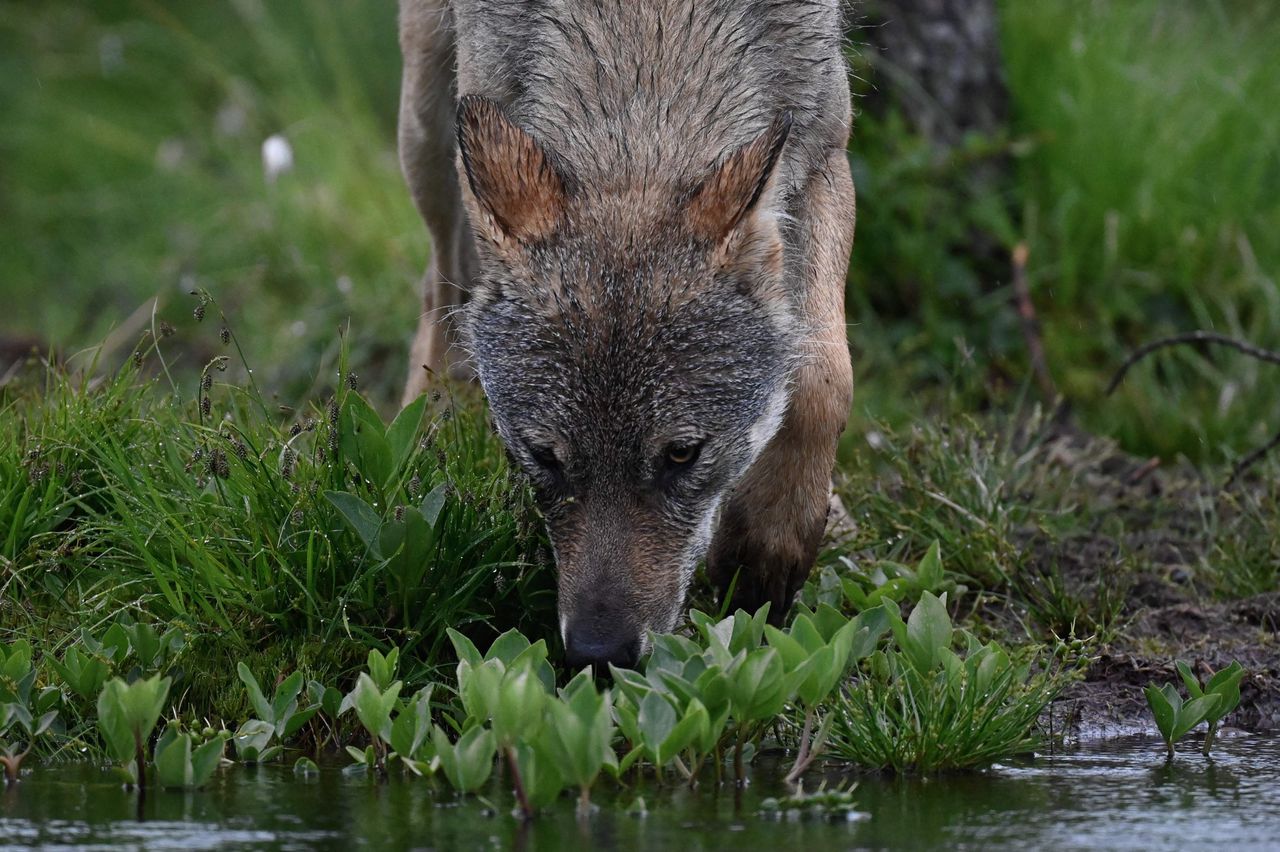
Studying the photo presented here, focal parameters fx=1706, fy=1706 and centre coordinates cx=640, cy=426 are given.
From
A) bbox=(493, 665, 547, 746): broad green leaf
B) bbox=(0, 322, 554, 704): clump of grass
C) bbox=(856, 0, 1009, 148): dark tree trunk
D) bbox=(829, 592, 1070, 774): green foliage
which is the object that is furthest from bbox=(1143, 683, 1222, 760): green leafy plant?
bbox=(856, 0, 1009, 148): dark tree trunk

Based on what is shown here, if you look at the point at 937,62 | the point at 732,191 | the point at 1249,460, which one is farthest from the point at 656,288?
the point at 937,62

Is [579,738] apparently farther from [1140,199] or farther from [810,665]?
[1140,199]

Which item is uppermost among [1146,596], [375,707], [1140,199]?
[1140,199]

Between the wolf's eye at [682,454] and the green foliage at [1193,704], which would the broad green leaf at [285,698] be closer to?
the wolf's eye at [682,454]

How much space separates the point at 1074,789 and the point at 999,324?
4236 mm

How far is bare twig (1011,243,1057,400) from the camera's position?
6.46 metres

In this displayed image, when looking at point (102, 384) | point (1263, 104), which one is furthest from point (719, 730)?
point (1263, 104)

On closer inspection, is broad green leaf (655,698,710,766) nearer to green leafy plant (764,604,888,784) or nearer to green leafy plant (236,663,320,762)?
green leafy plant (764,604,888,784)

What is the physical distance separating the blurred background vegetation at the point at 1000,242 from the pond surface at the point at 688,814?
2.19 meters

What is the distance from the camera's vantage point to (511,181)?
4176 millimetres

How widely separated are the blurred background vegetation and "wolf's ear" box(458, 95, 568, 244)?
1.81 m

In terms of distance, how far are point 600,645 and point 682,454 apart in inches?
20.5

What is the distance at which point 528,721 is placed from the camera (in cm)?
319

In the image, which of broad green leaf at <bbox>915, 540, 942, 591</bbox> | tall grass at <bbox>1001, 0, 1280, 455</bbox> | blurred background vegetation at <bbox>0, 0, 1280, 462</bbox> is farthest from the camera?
tall grass at <bbox>1001, 0, 1280, 455</bbox>
